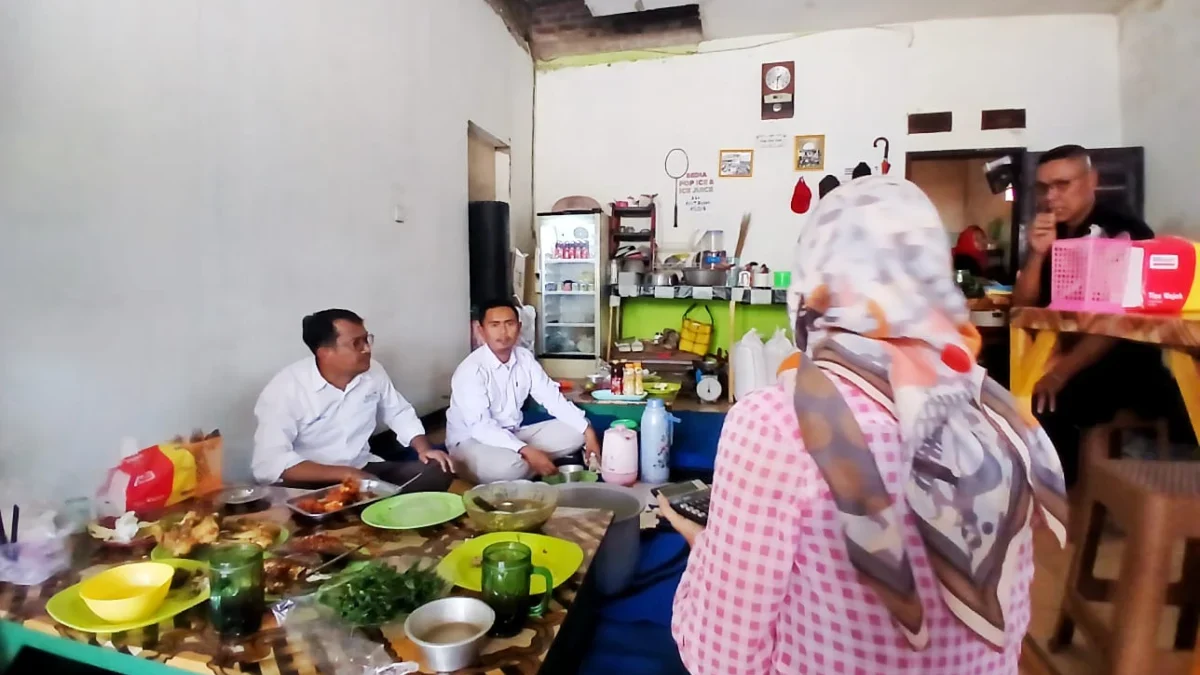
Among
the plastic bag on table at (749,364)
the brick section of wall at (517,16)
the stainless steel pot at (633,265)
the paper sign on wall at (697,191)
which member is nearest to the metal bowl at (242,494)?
the plastic bag on table at (749,364)

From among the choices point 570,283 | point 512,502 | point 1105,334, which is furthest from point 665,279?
point 512,502

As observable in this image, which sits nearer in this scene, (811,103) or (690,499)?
(690,499)

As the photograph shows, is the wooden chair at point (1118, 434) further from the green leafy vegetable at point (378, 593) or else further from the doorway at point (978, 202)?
the green leafy vegetable at point (378, 593)

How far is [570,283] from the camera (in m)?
4.30

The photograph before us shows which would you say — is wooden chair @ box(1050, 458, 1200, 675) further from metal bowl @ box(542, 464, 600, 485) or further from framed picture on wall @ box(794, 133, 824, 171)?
framed picture on wall @ box(794, 133, 824, 171)

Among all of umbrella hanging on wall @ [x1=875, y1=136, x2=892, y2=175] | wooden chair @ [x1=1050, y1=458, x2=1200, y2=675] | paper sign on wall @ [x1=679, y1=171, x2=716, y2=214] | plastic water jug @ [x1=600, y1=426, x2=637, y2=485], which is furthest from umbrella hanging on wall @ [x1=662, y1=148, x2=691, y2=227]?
wooden chair @ [x1=1050, y1=458, x2=1200, y2=675]

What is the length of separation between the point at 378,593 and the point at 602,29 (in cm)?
420

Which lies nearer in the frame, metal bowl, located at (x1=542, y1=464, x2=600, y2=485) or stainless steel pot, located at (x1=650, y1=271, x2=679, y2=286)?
metal bowl, located at (x1=542, y1=464, x2=600, y2=485)

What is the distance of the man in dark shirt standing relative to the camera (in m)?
2.66

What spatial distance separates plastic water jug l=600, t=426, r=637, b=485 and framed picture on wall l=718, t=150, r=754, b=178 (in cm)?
238

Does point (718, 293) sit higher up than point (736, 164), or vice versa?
point (736, 164)

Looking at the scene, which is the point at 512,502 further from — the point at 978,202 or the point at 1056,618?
the point at 978,202

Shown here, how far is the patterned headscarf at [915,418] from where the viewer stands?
765 mm

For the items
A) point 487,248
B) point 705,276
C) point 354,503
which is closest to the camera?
point 354,503
